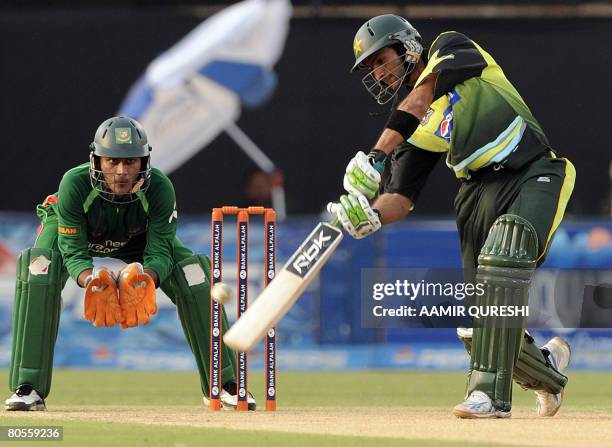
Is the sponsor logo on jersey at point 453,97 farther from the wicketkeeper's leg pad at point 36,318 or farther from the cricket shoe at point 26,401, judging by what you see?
the cricket shoe at point 26,401

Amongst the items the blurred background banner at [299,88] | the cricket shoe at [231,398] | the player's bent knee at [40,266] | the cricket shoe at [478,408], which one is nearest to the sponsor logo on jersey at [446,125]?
the cricket shoe at [478,408]

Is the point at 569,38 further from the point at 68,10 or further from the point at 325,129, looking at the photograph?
the point at 68,10

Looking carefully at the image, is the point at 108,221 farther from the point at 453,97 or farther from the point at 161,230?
the point at 453,97

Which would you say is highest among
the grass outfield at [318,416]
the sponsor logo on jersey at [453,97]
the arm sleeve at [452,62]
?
the arm sleeve at [452,62]

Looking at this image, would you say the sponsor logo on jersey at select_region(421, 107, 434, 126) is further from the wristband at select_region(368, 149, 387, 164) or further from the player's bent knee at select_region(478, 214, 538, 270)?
the player's bent knee at select_region(478, 214, 538, 270)

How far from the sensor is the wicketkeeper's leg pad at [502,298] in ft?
21.4

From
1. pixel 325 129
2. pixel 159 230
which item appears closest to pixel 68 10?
pixel 325 129

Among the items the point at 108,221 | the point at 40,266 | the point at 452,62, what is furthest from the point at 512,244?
the point at 40,266

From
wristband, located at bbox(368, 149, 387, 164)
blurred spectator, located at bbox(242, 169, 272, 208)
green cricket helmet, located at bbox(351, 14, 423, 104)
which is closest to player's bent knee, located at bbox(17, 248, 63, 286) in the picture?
green cricket helmet, located at bbox(351, 14, 423, 104)

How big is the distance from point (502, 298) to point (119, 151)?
2.22m

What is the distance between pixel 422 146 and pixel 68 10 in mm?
7641

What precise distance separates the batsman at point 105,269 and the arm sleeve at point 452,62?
67.4 inches

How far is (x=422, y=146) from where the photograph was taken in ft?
23.3

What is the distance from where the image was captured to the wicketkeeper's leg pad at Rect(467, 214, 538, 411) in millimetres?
6520
